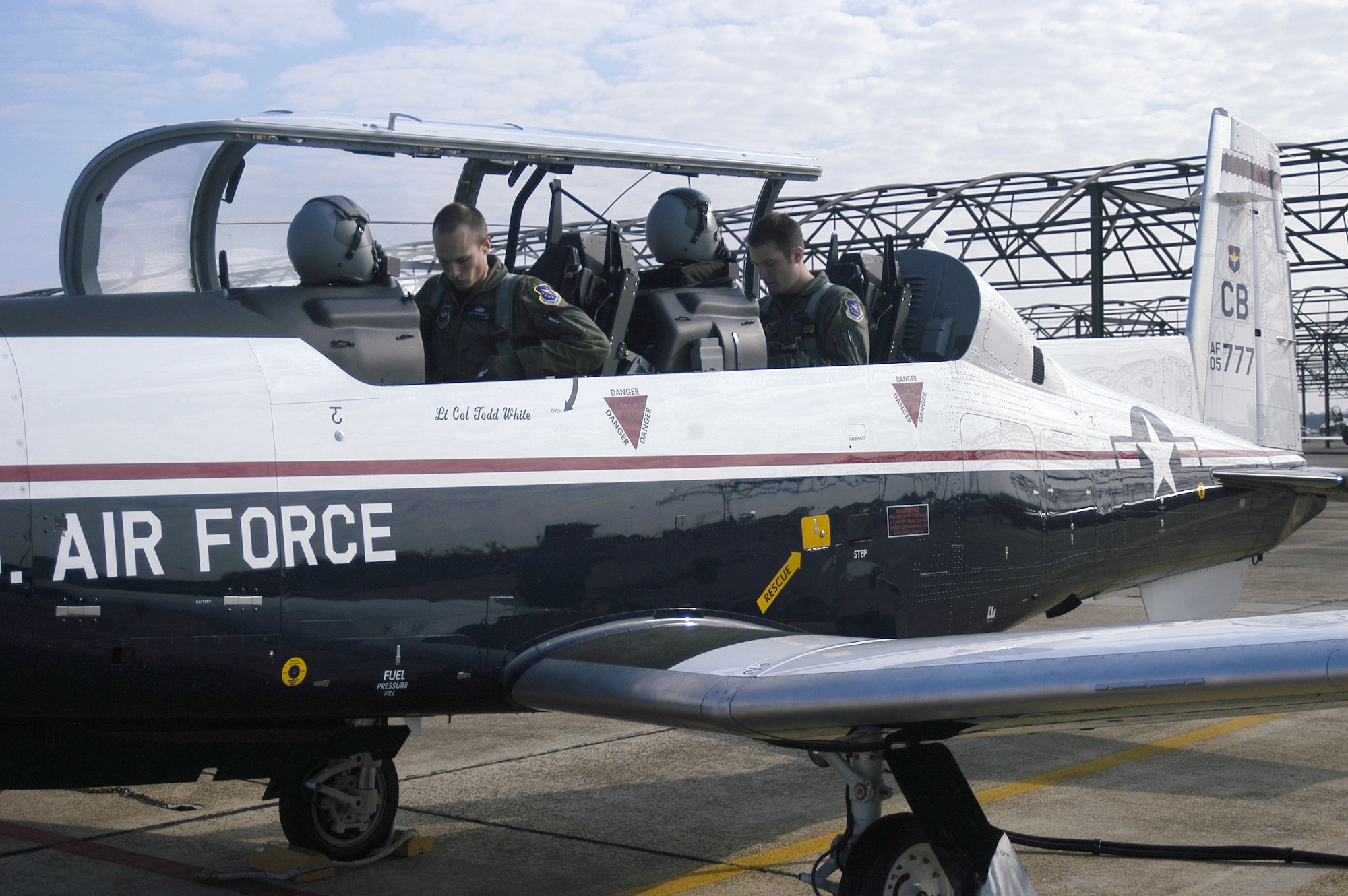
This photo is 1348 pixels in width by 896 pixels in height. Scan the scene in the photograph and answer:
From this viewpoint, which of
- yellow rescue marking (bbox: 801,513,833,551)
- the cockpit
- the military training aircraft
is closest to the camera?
the military training aircraft

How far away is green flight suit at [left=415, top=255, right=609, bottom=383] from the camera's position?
13.3 ft

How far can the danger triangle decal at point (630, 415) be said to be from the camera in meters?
3.94

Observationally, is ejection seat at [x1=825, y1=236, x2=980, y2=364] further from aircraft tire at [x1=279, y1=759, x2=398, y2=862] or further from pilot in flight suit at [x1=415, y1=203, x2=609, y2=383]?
aircraft tire at [x1=279, y1=759, x2=398, y2=862]

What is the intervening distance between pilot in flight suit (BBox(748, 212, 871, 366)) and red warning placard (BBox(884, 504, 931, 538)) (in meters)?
0.63

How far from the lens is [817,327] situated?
16.2 feet

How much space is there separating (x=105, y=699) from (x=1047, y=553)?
12.1 feet

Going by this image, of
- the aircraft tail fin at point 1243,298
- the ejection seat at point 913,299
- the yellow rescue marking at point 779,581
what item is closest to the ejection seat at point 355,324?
the yellow rescue marking at point 779,581

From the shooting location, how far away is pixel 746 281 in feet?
16.4

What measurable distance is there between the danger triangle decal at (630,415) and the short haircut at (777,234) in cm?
122

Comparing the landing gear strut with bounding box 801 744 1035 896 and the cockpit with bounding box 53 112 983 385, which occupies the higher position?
the cockpit with bounding box 53 112 983 385

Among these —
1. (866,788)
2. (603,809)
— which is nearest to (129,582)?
(866,788)

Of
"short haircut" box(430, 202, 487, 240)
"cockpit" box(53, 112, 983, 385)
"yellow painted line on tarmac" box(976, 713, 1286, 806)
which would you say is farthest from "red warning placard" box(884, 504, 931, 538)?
"short haircut" box(430, 202, 487, 240)

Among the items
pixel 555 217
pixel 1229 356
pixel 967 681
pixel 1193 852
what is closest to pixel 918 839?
pixel 967 681

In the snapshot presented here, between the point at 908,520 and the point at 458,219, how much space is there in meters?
2.01
